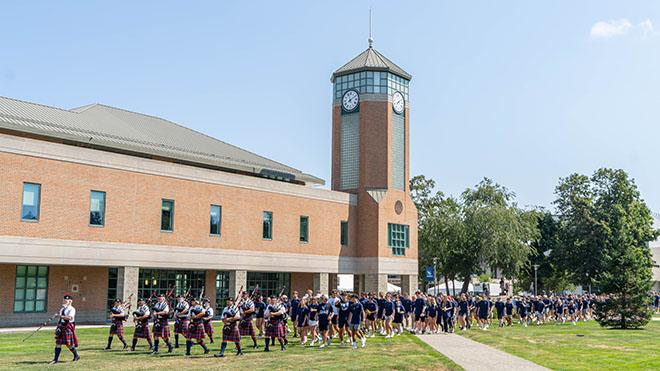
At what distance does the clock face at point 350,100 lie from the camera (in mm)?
44438

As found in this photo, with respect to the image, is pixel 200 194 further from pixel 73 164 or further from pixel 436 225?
pixel 436 225

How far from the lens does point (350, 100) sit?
147 ft

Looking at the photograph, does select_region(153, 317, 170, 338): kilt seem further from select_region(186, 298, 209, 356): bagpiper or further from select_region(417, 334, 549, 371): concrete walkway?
select_region(417, 334, 549, 371): concrete walkway

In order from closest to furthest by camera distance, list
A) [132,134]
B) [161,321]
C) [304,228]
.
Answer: [161,321]
[132,134]
[304,228]

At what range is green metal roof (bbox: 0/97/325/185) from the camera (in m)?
30.7

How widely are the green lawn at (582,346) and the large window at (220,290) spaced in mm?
15068

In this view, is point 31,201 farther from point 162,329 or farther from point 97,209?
point 162,329

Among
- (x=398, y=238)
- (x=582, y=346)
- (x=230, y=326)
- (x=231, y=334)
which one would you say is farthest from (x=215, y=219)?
(x=582, y=346)

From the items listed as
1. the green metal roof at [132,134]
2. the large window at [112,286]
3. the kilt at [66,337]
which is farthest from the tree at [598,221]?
the kilt at [66,337]

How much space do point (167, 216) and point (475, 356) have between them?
63.7 ft

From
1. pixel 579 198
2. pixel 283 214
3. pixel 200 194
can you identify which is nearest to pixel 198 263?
pixel 200 194

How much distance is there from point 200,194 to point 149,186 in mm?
3248

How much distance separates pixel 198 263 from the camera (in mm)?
33469

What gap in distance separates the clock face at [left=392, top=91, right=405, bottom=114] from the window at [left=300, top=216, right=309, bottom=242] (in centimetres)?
1130
